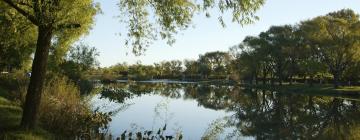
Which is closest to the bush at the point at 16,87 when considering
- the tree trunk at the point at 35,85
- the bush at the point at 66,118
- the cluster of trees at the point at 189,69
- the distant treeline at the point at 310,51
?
the bush at the point at 66,118

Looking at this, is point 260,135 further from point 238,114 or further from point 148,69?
point 148,69

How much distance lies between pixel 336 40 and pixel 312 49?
27.9 feet

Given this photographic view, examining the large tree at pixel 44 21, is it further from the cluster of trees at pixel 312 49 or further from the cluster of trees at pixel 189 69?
the cluster of trees at pixel 189 69

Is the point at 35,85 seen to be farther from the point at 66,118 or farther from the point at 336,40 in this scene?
the point at 336,40

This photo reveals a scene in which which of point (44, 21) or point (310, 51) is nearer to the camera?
point (44, 21)

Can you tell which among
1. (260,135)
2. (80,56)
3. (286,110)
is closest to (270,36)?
(80,56)

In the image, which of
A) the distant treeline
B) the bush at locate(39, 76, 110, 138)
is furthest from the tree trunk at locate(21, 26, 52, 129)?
the distant treeline

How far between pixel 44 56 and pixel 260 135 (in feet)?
41.9

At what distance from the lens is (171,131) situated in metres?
21.4

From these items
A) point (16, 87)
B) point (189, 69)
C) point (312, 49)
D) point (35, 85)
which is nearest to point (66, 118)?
point (35, 85)

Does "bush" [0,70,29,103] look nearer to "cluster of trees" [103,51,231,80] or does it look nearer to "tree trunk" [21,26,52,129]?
"tree trunk" [21,26,52,129]

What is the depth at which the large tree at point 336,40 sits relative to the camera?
211ft

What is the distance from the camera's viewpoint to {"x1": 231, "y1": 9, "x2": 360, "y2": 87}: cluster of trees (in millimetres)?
65125

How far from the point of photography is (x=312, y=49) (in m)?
73.6
